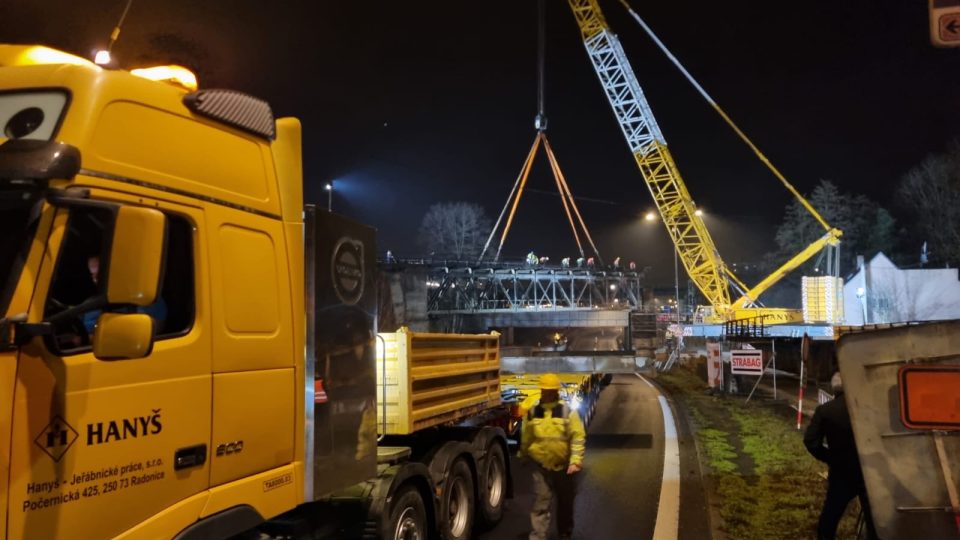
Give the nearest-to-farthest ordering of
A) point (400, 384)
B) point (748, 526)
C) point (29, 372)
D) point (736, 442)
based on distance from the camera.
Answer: point (29, 372), point (400, 384), point (748, 526), point (736, 442)

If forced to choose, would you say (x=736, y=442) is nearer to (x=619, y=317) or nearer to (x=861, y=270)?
(x=619, y=317)

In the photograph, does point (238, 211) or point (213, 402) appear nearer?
point (213, 402)

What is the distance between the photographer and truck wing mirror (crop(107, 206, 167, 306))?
2650 mm

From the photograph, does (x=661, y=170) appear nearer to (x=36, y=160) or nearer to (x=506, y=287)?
(x=506, y=287)

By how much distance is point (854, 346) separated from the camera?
3494 mm

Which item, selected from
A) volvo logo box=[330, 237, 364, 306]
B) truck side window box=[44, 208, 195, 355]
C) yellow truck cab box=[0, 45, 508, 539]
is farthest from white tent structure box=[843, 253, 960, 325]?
truck side window box=[44, 208, 195, 355]

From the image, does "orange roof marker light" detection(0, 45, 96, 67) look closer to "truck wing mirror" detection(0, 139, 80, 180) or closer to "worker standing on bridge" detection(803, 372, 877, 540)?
"truck wing mirror" detection(0, 139, 80, 180)

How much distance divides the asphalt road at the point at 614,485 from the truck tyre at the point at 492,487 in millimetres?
162

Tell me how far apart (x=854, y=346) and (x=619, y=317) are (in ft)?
192

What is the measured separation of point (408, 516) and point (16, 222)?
351cm

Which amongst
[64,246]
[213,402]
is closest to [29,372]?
[64,246]

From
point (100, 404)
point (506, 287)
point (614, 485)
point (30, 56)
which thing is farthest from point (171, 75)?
point (506, 287)

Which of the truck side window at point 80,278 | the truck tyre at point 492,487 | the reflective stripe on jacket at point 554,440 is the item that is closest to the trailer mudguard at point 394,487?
the reflective stripe on jacket at point 554,440

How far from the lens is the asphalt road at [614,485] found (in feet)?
23.9
